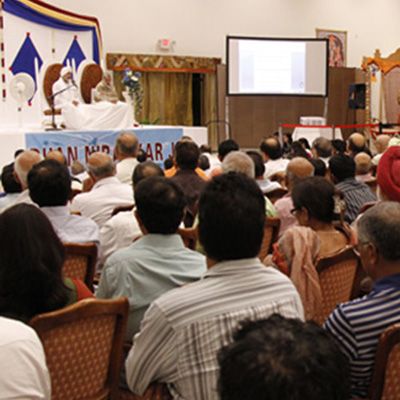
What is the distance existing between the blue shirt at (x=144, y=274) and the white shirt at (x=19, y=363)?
0.71 meters

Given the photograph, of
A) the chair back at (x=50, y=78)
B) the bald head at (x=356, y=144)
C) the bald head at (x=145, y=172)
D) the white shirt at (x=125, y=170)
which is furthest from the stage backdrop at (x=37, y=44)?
the bald head at (x=145, y=172)

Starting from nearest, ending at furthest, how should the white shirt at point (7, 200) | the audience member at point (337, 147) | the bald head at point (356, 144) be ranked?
1. the white shirt at point (7, 200)
2. the bald head at point (356, 144)
3. the audience member at point (337, 147)

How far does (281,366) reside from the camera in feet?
2.74

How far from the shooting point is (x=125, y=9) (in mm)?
13648

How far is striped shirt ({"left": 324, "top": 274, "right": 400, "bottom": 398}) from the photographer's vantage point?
1791 millimetres

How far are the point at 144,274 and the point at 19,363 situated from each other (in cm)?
79

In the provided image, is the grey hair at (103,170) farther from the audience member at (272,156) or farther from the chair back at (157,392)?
the chair back at (157,392)

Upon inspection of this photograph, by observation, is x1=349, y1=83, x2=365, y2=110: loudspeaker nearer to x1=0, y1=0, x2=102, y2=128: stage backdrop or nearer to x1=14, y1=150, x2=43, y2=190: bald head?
x1=0, y1=0, x2=102, y2=128: stage backdrop

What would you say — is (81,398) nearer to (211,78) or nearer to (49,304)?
(49,304)

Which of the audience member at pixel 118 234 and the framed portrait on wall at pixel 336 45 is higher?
the framed portrait on wall at pixel 336 45

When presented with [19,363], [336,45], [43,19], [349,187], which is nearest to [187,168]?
[349,187]

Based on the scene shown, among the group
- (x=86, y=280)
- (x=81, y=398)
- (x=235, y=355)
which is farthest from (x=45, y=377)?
(x=86, y=280)

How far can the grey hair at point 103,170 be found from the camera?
4.25m

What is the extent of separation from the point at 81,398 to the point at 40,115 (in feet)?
30.7
